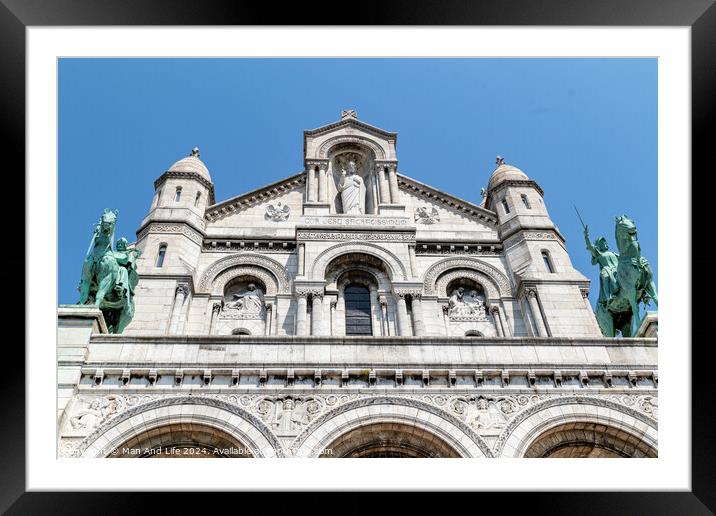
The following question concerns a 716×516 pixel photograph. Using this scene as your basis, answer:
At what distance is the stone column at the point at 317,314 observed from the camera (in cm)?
1912

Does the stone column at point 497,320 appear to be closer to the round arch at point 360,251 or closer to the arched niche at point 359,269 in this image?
the round arch at point 360,251

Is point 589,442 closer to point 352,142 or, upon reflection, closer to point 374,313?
point 374,313

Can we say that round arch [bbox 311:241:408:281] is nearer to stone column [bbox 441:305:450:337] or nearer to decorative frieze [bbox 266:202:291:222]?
stone column [bbox 441:305:450:337]

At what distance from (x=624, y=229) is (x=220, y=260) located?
12590 millimetres

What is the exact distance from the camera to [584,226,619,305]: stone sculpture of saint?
16.6 meters

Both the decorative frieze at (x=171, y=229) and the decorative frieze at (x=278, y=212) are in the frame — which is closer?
the decorative frieze at (x=171, y=229)

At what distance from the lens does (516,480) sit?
324 inches

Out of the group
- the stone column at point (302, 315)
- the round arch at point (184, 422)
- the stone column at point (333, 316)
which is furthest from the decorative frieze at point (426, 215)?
the round arch at point (184, 422)

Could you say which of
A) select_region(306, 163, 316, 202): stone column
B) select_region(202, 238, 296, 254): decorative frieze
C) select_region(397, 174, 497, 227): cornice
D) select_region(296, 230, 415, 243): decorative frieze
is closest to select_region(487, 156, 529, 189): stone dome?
select_region(397, 174, 497, 227): cornice

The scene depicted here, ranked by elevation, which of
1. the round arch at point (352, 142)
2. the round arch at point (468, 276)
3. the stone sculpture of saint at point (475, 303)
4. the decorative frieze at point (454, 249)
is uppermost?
the round arch at point (352, 142)

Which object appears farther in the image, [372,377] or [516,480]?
[372,377]

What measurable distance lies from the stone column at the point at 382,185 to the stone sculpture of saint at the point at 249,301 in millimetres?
6024
